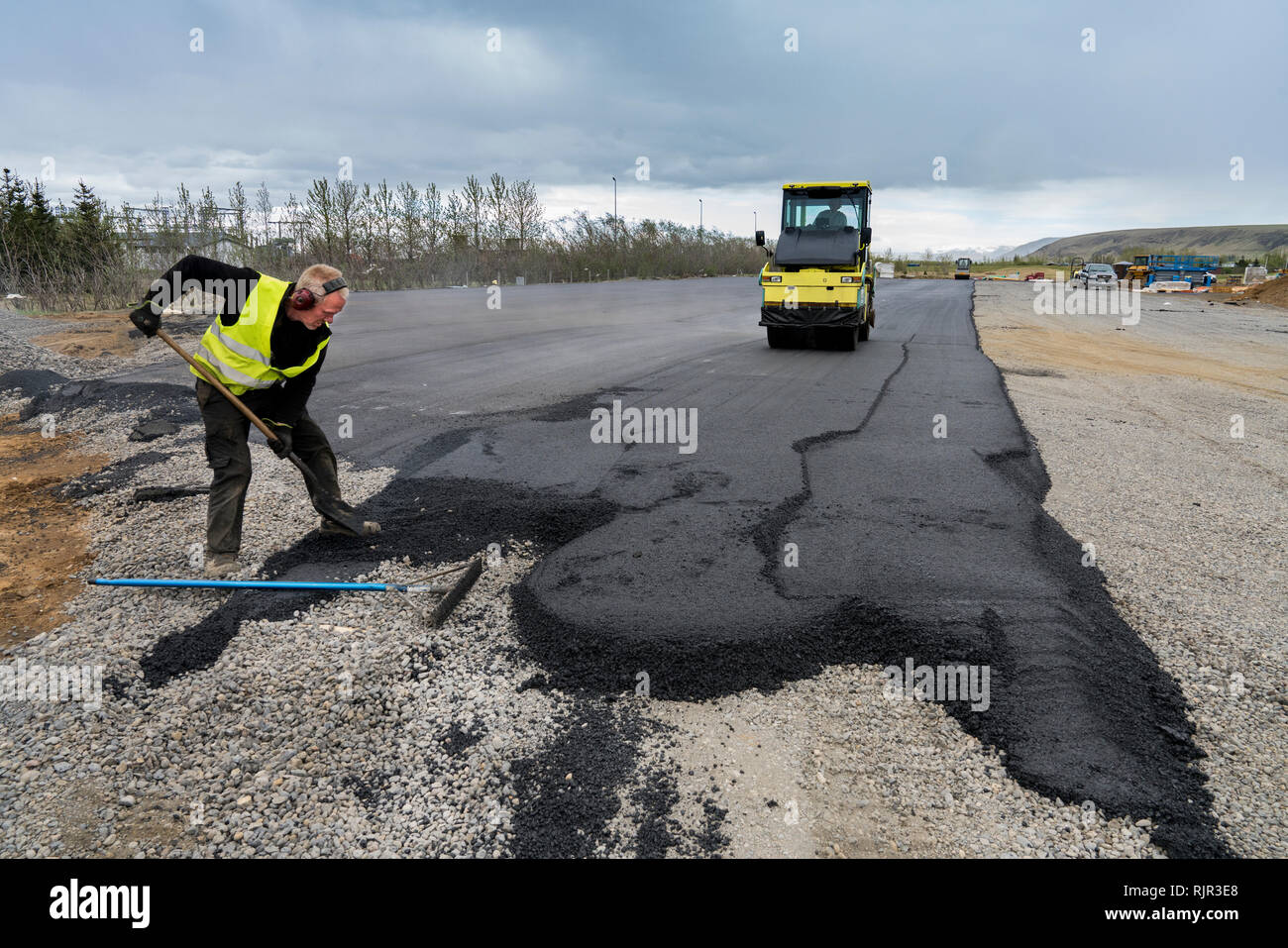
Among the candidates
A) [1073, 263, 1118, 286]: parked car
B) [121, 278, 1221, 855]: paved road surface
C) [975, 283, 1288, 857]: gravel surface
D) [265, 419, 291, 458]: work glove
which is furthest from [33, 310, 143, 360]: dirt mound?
[1073, 263, 1118, 286]: parked car

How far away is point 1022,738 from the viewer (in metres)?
2.96

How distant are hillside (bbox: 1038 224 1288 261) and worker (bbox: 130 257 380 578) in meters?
129

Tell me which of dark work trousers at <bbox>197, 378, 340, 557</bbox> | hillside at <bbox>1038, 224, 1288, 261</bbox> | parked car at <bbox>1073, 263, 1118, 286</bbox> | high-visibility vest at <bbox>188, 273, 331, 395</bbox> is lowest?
dark work trousers at <bbox>197, 378, 340, 557</bbox>

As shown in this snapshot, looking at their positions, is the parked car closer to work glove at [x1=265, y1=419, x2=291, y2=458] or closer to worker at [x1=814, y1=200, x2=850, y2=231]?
worker at [x1=814, y1=200, x2=850, y2=231]

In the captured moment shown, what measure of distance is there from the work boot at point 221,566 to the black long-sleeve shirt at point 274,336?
33.2 inches

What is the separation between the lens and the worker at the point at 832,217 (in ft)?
45.8

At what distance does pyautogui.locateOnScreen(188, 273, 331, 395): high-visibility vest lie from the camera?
13.6 feet

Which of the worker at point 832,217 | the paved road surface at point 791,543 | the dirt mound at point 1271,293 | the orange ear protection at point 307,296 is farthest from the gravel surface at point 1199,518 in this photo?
the dirt mound at point 1271,293

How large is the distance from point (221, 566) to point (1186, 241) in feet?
564

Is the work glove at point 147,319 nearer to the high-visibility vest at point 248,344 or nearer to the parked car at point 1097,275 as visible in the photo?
the high-visibility vest at point 248,344

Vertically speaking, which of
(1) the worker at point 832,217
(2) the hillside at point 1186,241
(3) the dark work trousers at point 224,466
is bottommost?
(3) the dark work trousers at point 224,466

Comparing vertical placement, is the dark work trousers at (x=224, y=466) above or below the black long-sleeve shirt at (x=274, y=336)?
below

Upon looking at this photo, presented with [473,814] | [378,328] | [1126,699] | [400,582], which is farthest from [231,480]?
[378,328]

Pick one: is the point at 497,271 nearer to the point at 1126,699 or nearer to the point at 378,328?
the point at 378,328
